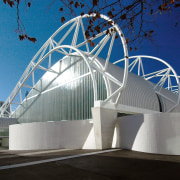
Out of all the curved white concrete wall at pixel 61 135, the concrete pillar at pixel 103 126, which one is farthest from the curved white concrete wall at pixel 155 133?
the curved white concrete wall at pixel 61 135

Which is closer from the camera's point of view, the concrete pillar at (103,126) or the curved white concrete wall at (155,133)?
the curved white concrete wall at (155,133)

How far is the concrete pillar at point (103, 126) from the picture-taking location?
16016 millimetres

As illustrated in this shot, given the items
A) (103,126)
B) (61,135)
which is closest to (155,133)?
(103,126)

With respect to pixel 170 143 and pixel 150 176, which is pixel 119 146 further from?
pixel 150 176

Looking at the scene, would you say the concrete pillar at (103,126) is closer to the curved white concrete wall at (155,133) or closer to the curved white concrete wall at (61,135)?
the curved white concrete wall at (61,135)

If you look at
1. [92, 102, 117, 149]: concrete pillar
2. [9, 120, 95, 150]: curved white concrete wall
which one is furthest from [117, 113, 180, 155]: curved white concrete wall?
[9, 120, 95, 150]: curved white concrete wall

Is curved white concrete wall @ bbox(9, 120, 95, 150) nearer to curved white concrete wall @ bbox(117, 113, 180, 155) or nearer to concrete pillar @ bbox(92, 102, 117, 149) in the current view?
concrete pillar @ bbox(92, 102, 117, 149)

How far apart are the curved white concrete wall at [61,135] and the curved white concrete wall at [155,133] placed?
13.8ft

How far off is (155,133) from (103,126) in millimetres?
4937

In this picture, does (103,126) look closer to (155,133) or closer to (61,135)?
(61,135)

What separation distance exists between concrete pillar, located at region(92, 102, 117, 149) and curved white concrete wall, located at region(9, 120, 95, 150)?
102 centimetres

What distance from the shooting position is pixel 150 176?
6719mm

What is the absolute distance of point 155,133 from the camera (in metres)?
12.5

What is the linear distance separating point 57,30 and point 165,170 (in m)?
25.0
